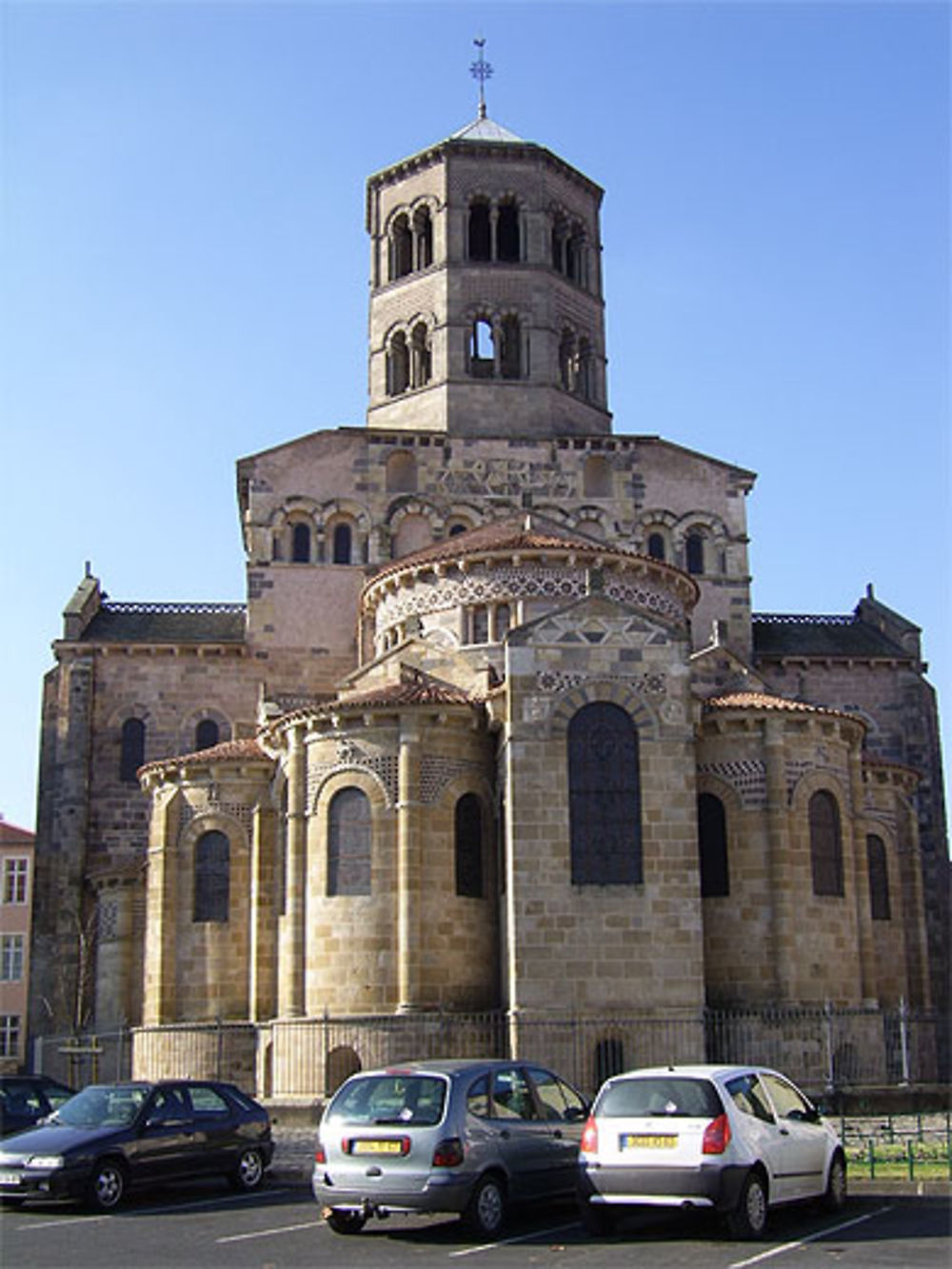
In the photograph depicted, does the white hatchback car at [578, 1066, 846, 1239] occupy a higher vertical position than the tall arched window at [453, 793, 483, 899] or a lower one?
lower

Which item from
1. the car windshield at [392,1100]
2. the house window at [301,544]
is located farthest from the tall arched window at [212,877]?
the car windshield at [392,1100]

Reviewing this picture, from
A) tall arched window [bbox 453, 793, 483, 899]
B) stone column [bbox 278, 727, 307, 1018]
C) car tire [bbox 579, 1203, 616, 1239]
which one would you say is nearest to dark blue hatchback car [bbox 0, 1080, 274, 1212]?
car tire [bbox 579, 1203, 616, 1239]

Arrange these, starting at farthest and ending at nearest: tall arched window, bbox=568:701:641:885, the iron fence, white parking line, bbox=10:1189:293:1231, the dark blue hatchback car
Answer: tall arched window, bbox=568:701:641:885 < the iron fence < the dark blue hatchback car < white parking line, bbox=10:1189:293:1231

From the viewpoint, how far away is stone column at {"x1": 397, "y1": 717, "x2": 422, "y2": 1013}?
2811 cm

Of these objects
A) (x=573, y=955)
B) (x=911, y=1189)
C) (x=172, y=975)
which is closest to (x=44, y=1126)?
(x=911, y=1189)

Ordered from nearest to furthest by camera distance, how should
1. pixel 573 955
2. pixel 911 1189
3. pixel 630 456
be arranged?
pixel 911 1189 → pixel 573 955 → pixel 630 456

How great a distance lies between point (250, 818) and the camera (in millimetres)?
33000

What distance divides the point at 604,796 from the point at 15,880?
37.7 meters

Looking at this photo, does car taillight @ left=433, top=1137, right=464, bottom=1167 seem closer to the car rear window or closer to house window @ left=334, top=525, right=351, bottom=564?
the car rear window

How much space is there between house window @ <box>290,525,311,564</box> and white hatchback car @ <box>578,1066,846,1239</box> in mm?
29285

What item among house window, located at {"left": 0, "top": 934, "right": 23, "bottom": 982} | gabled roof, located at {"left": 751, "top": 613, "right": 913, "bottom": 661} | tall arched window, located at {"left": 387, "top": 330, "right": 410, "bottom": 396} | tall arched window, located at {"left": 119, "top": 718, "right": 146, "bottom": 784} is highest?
tall arched window, located at {"left": 387, "top": 330, "right": 410, "bottom": 396}

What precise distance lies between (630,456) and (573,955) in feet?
66.4

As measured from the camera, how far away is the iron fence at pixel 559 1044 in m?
26.9

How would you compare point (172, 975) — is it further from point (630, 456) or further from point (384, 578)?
point (630, 456)
